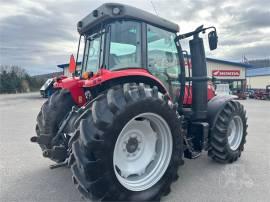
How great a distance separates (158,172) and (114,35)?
1.95 metres

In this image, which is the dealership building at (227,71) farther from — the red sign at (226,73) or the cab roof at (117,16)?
the cab roof at (117,16)

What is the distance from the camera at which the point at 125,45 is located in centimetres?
343

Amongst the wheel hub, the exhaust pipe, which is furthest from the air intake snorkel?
the wheel hub

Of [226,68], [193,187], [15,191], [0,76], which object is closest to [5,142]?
[15,191]

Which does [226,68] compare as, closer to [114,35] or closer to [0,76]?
[114,35]

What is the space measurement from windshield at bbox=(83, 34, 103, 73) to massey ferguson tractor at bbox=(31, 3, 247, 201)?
0.02m

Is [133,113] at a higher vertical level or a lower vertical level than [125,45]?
lower

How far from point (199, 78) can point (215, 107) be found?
2.03 feet

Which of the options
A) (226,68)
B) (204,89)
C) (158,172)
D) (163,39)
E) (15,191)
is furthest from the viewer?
(226,68)

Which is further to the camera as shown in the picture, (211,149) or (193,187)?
(211,149)

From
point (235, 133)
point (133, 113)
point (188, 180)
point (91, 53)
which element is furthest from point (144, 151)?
point (235, 133)

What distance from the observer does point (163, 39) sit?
3.88 meters

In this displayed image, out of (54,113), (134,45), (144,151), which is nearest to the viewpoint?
(144,151)

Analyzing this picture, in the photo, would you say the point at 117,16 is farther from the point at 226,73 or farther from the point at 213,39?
the point at 226,73
